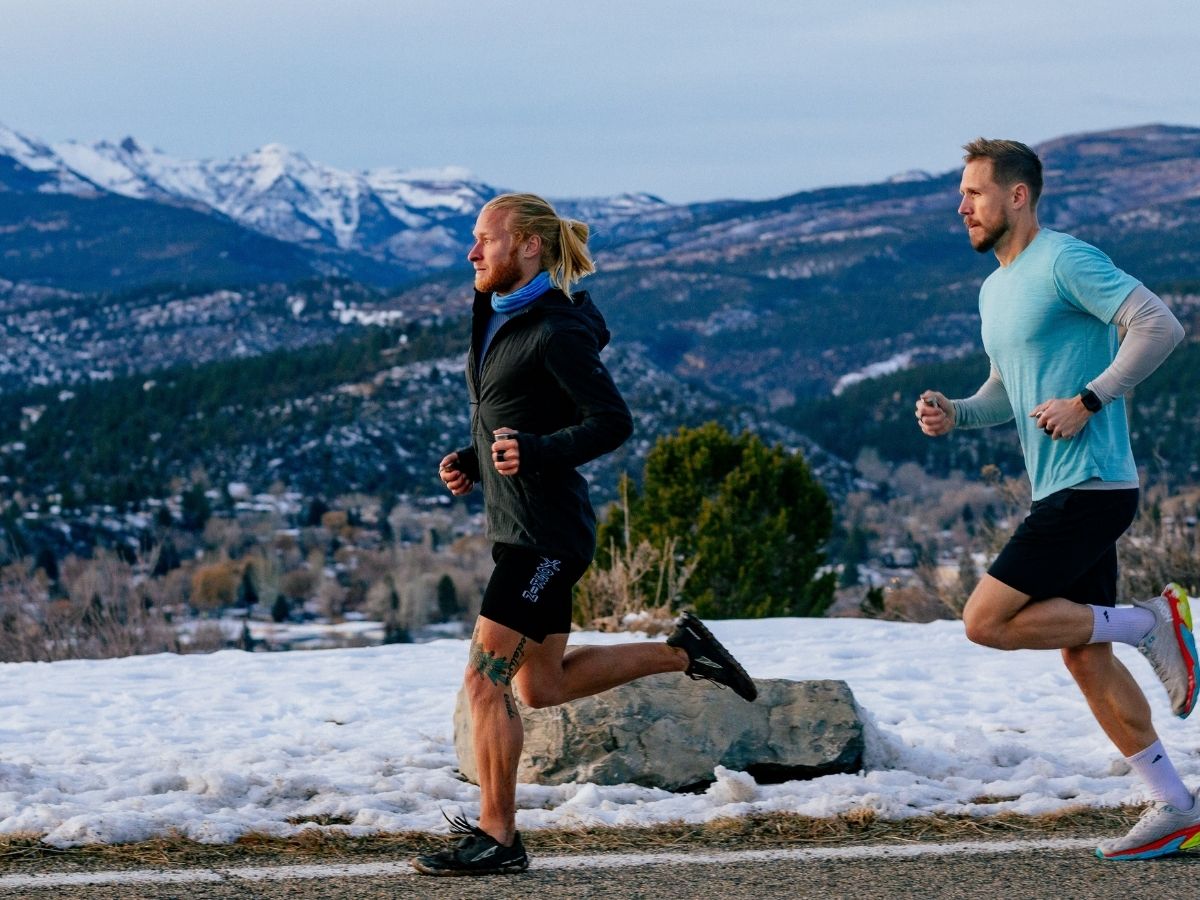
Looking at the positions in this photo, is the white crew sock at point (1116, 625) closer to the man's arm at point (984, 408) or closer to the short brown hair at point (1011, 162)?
the man's arm at point (984, 408)

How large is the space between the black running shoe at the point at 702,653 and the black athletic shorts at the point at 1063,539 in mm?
821

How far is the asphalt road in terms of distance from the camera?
3.44 metres

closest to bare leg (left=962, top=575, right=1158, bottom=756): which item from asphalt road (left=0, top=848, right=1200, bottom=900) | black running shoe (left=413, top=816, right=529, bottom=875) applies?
asphalt road (left=0, top=848, right=1200, bottom=900)

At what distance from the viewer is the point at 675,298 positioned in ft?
648

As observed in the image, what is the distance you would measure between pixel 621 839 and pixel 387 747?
1.36 meters

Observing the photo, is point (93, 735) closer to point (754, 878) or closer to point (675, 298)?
point (754, 878)

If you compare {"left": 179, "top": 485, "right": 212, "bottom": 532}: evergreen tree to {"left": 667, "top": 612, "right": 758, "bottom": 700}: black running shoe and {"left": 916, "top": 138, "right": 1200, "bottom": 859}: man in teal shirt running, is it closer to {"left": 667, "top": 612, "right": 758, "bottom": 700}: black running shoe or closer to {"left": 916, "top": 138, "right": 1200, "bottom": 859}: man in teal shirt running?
{"left": 667, "top": 612, "right": 758, "bottom": 700}: black running shoe

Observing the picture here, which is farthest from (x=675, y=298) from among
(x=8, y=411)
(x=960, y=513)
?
(x=960, y=513)

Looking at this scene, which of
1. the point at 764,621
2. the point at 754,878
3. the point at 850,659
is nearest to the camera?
the point at 754,878

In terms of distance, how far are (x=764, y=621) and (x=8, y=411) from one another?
106017mm

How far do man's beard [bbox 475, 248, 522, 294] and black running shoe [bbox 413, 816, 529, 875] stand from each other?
1348mm

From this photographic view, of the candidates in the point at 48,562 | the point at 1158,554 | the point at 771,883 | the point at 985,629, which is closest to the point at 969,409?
the point at 985,629

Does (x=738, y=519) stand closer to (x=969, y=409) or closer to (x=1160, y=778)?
(x=969, y=409)

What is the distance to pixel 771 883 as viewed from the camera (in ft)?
11.7
